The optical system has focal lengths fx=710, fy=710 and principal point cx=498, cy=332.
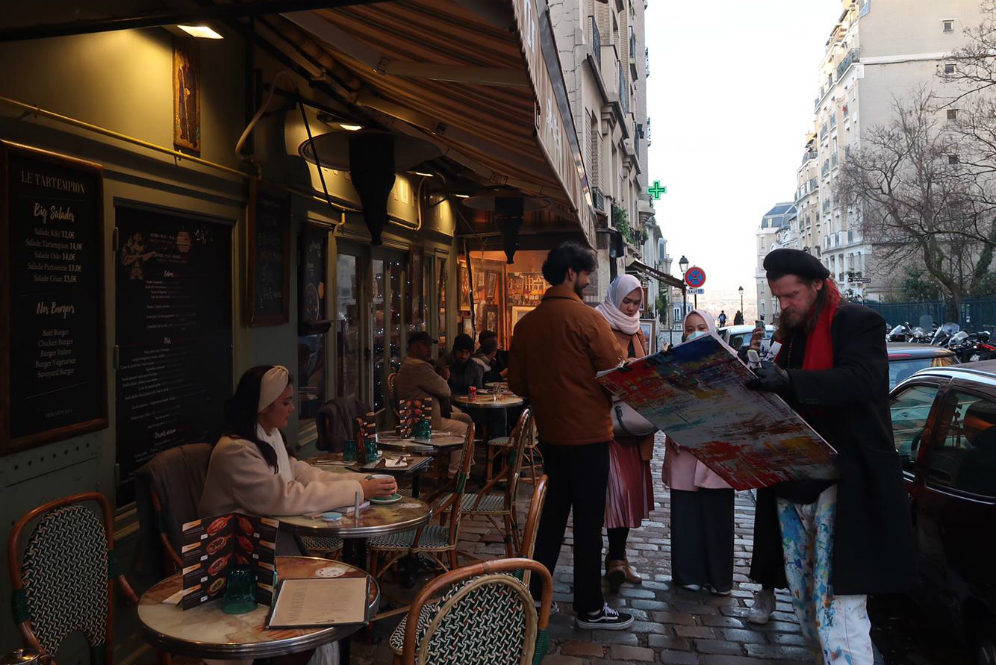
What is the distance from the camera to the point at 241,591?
7.75 feet

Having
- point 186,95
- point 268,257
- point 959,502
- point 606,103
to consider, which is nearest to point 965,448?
point 959,502

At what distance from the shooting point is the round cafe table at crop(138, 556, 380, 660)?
2121 mm

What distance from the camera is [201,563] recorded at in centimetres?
232

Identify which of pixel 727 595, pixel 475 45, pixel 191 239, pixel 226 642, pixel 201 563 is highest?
pixel 475 45

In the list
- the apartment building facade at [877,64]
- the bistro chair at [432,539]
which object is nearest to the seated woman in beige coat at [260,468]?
the bistro chair at [432,539]

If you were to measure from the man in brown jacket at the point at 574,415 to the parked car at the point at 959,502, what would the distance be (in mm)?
1640

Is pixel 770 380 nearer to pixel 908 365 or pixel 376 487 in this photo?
pixel 376 487

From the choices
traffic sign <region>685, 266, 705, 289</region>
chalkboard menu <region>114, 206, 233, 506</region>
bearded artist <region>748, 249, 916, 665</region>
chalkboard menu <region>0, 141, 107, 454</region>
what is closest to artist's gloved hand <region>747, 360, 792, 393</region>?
bearded artist <region>748, 249, 916, 665</region>

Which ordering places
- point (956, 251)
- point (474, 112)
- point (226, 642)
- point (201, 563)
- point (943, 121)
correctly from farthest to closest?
point (943, 121)
point (956, 251)
point (474, 112)
point (201, 563)
point (226, 642)

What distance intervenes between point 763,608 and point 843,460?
5.82 feet

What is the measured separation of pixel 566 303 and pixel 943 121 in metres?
51.8

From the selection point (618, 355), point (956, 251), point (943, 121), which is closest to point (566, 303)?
point (618, 355)

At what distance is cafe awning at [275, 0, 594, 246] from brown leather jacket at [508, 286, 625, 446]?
3.26ft

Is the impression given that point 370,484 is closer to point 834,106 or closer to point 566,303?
point 566,303
